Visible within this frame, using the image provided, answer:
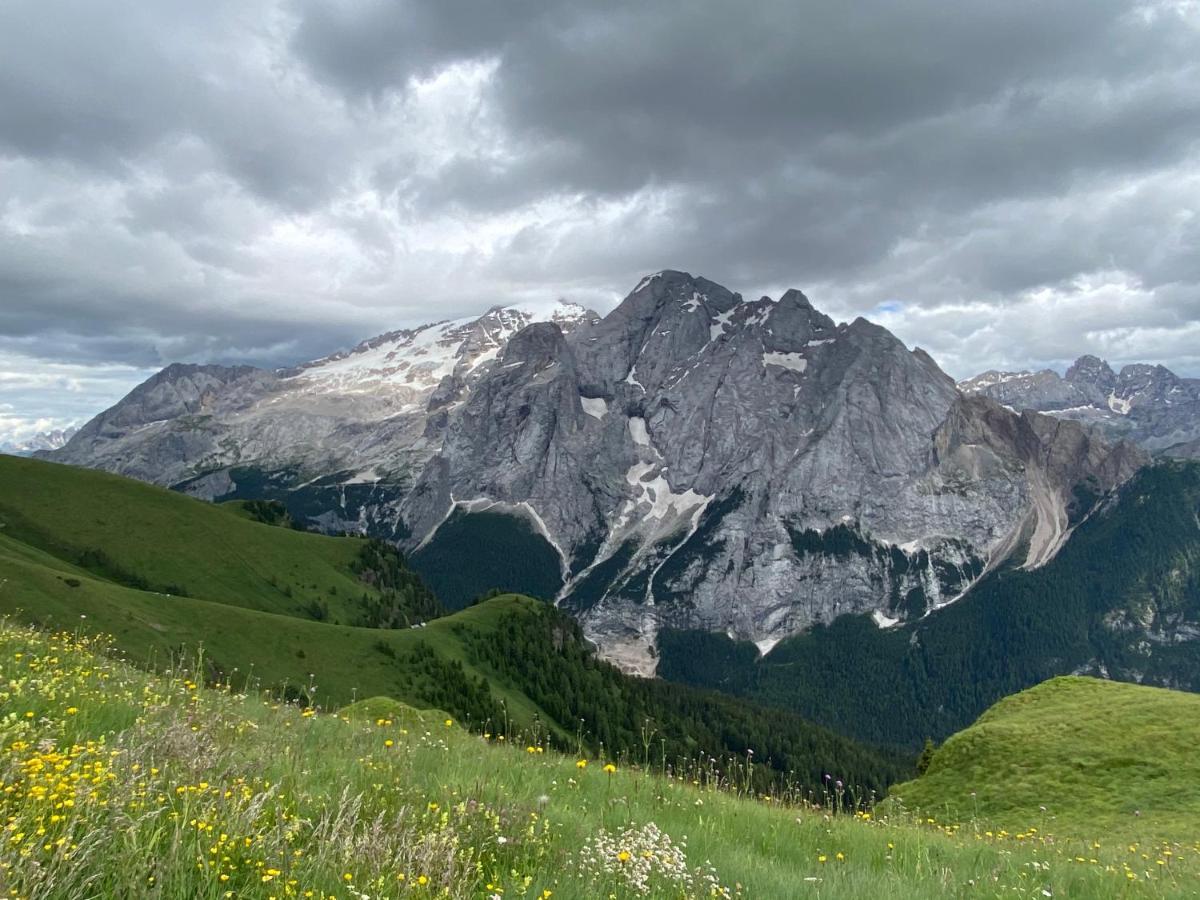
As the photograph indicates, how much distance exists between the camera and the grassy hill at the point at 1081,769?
2111cm

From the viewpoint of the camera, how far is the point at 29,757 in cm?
725

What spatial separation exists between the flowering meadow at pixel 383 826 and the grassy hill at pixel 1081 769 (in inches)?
241

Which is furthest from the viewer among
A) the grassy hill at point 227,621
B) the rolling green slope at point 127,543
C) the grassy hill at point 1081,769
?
the rolling green slope at point 127,543

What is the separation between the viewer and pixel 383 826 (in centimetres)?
739

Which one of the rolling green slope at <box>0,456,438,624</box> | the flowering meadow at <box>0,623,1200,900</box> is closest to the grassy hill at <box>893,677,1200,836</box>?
the flowering meadow at <box>0,623,1200,900</box>

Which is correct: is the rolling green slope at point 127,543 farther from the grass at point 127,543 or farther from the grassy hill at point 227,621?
the grassy hill at point 227,621

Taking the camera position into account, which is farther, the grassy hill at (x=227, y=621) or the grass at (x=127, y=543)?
the grass at (x=127, y=543)

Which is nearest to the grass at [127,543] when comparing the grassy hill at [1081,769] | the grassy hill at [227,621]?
the grassy hill at [227,621]

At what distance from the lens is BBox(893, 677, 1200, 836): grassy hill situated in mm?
21109

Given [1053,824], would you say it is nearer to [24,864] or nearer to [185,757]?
[185,757]

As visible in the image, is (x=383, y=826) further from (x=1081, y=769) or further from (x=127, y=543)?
(x=127, y=543)

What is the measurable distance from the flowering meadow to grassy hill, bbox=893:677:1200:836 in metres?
6.13

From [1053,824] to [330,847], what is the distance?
69.9 feet

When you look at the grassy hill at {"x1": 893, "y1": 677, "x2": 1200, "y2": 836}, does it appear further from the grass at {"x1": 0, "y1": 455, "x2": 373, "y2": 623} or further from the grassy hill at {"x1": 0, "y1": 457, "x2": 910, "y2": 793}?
the grass at {"x1": 0, "y1": 455, "x2": 373, "y2": 623}
